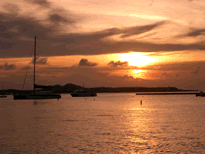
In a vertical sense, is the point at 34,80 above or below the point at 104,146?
above

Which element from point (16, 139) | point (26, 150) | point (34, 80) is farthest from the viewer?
point (34, 80)

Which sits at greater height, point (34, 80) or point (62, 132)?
point (34, 80)

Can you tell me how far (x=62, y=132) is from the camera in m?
40.4

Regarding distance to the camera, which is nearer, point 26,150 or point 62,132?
point 26,150

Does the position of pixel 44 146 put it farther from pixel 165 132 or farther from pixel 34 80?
pixel 34 80

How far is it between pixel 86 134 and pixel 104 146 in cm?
822

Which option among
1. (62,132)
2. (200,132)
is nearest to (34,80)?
(62,132)

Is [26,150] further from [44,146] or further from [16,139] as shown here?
[16,139]

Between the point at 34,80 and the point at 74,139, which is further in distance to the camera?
the point at 34,80

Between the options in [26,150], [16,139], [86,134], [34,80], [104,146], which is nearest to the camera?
[26,150]

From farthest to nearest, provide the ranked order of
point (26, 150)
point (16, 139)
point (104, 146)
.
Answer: point (16, 139) < point (104, 146) < point (26, 150)

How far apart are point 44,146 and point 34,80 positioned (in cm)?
9735

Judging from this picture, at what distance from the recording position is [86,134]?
3866 centimetres

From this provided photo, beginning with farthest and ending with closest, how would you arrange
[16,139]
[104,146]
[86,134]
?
[86,134], [16,139], [104,146]
